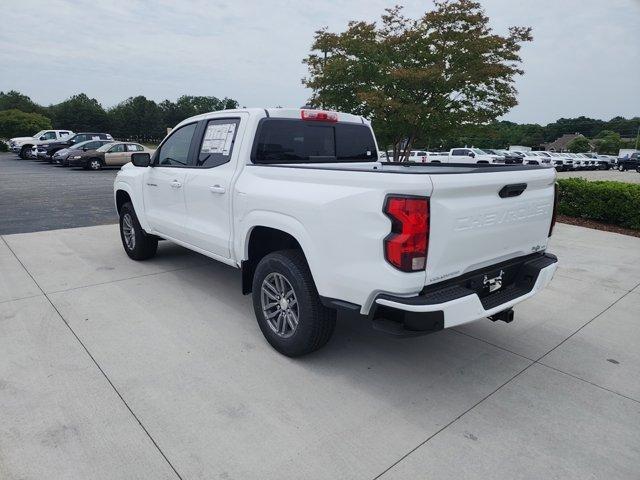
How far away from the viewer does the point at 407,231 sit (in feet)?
7.99

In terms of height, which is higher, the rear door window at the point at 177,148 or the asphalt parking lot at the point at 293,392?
the rear door window at the point at 177,148

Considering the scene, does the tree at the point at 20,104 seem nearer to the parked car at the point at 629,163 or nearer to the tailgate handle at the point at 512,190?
the parked car at the point at 629,163

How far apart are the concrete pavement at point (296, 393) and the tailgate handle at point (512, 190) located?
1.37m

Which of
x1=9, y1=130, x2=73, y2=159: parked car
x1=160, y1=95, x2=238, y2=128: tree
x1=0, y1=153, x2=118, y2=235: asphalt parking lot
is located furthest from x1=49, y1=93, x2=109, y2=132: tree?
x1=0, y1=153, x2=118, y2=235: asphalt parking lot

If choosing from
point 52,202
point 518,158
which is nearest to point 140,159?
point 52,202

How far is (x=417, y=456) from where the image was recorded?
7.87 feet

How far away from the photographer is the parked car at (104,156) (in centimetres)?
2130

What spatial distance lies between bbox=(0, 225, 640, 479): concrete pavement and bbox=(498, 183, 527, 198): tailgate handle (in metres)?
1.37

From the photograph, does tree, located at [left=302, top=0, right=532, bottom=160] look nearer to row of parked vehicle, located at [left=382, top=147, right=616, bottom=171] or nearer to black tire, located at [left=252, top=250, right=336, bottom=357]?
black tire, located at [left=252, top=250, right=336, bottom=357]

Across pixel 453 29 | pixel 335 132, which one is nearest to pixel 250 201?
pixel 335 132

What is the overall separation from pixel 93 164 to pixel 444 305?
75.0 ft

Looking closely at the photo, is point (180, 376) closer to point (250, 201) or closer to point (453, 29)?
point (250, 201)

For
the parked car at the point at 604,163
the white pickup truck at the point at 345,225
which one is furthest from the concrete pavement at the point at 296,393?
the parked car at the point at 604,163

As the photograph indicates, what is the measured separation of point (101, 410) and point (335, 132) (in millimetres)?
3142
